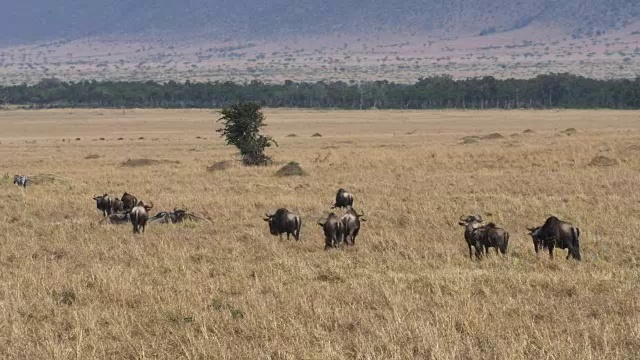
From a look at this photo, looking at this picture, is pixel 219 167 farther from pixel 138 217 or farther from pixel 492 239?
pixel 492 239

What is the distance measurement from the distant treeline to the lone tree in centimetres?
9510

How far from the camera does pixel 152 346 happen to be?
9297mm

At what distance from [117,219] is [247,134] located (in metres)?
22.7

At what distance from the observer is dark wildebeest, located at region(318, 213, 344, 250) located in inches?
640

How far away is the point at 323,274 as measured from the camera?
43.8 ft

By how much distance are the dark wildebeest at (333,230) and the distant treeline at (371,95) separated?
11847 centimetres

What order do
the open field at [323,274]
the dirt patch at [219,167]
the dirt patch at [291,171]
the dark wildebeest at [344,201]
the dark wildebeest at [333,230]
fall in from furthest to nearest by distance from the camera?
the dirt patch at [219,167]
the dirt patch at [291,171]
the dark wildebeest at [344,201]
the dark wildebeest at [333,230]
the open field at [323,274]

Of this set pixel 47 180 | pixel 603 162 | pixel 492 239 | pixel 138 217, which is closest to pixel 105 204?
pixel 138 217

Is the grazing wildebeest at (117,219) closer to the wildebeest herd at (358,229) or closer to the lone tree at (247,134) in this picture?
the wildebeest herd at (358,229)

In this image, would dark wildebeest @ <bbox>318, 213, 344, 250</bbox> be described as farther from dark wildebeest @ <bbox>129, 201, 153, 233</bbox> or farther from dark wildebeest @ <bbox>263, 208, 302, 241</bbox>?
dark wildebeest @ <bbox>129, 201, 153, 233</bbox>

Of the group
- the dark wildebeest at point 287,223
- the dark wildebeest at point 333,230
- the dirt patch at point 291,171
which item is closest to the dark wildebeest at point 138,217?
the dark wildebeest at point 287,223

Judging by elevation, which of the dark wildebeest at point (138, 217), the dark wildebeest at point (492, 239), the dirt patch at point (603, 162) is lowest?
the dirt patch at point (603, 162)

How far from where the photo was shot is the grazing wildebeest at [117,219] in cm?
2028

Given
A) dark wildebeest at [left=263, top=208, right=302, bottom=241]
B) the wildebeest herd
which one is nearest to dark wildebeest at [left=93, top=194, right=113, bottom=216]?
the wildebeest herd
